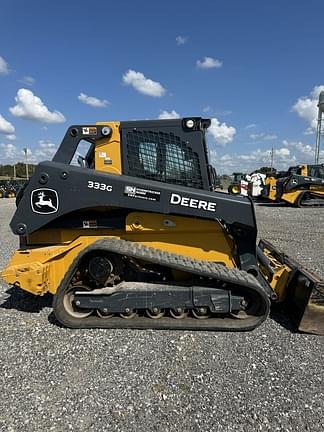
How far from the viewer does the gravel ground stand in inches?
95.0

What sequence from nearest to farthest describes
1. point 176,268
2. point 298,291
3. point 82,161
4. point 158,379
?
point 158,379
point 176,268
point 298,291
point 82,161

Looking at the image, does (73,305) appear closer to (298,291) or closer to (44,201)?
(44,201)

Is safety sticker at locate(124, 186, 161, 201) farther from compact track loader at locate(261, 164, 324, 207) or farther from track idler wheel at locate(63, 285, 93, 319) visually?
compact track loader at locate(261, 164, 324, 207)

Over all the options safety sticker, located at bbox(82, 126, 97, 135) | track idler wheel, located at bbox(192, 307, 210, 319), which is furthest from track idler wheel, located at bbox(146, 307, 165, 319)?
safety sticker, located at bbox(82, 126, 97, 135)

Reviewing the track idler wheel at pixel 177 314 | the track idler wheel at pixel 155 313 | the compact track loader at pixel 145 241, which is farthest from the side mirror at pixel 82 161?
the track idler wheel at pixel 177 314

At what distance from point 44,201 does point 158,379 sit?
91.5 inches

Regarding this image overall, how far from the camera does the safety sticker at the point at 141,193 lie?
12.4 feet

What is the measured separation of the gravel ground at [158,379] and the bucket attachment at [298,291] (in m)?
0.16

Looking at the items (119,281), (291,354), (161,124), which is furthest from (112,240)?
(291,354)

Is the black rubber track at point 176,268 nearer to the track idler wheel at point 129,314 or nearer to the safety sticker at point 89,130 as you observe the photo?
the track idler wheel at point 129,314

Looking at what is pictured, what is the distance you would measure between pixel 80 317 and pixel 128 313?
22.5 inches

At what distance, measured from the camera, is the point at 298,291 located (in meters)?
3.91

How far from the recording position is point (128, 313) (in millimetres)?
3768

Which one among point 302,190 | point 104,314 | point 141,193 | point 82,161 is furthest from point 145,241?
point 302,190
